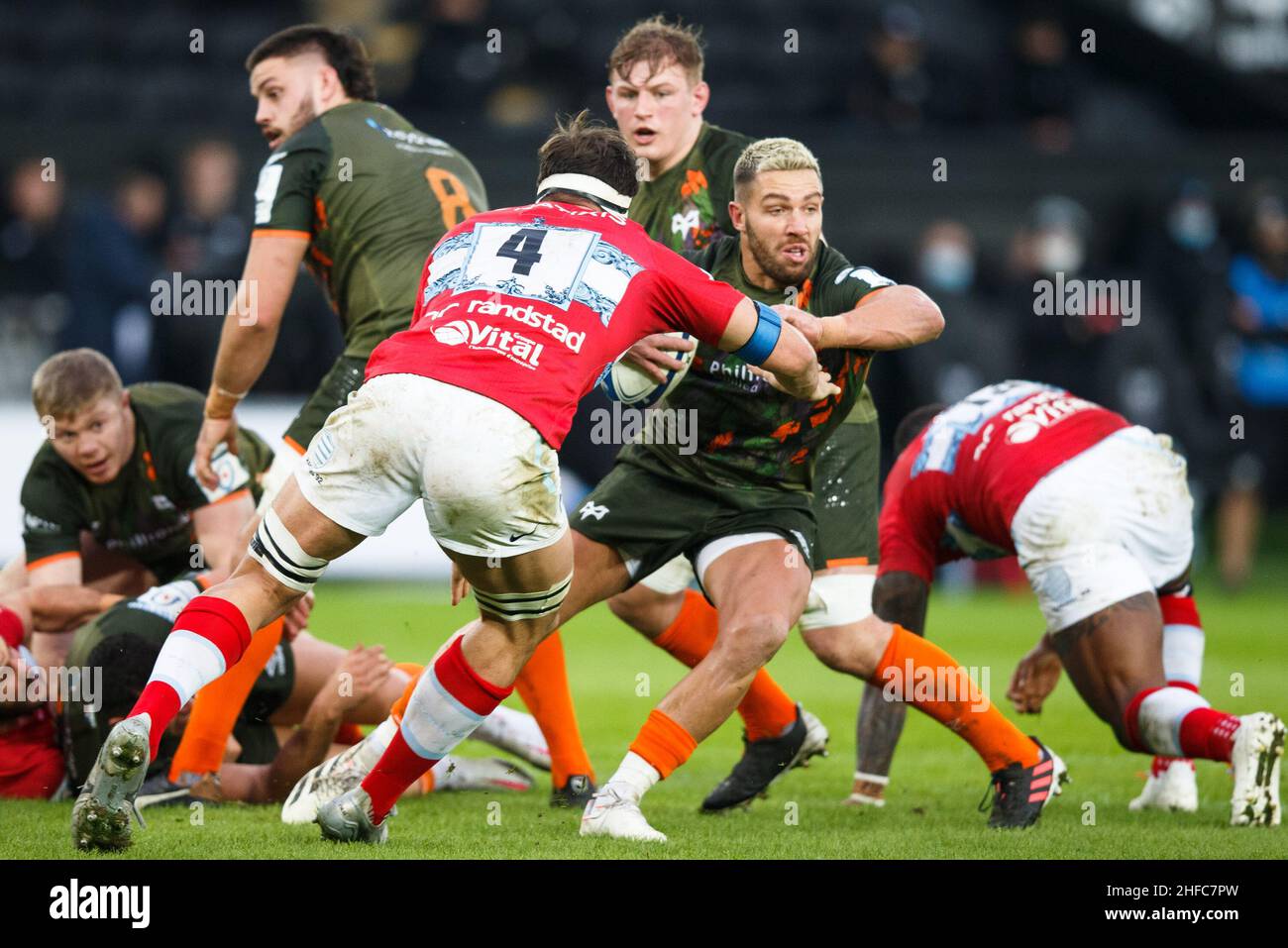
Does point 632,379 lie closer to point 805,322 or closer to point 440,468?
point 805,322

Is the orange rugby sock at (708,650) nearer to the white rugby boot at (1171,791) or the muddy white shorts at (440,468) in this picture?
the white rugby boot at (1171,791)

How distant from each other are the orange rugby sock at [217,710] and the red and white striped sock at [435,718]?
105cm

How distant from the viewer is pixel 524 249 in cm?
476

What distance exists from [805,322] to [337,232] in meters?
1.99

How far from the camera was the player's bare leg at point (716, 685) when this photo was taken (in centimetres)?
516

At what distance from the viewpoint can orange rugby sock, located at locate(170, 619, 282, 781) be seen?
5.91 metres

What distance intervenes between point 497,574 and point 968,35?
14.5m

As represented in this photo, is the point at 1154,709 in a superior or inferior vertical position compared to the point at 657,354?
inferior

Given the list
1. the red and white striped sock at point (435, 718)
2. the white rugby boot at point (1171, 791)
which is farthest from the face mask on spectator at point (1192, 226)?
the red and white striped sock at point (435, 718)

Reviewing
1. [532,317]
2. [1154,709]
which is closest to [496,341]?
[532,317]

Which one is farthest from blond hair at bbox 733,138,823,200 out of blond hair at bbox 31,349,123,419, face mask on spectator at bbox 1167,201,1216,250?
face mask on spectator at bbox 1167,201,1216,250

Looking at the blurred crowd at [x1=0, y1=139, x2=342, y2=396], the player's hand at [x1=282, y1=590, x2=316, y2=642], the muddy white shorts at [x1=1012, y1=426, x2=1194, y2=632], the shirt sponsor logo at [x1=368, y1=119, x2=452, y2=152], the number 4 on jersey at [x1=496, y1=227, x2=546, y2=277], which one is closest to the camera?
the number 4 on jersey at [x1=496, y1=227, x2=546, y2=277]

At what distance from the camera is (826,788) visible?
675 centimetres

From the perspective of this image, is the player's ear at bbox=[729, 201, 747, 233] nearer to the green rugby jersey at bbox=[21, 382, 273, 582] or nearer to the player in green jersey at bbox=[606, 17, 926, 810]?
the player in green jersey at bbox=[606, 17, 926, 810]
